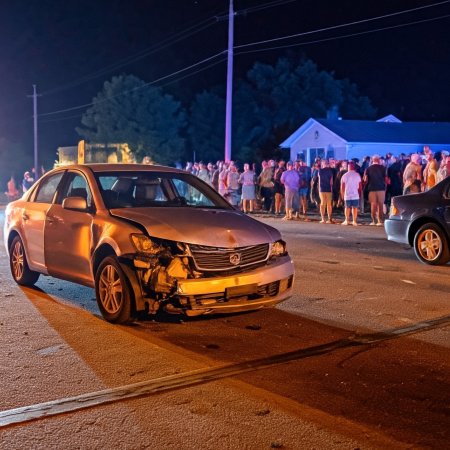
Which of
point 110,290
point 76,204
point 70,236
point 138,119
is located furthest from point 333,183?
point 138,119

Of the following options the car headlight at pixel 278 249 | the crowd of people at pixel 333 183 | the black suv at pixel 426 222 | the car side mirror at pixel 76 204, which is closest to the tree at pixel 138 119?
the crowd of people at pixel 333 183

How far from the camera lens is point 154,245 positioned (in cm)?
655

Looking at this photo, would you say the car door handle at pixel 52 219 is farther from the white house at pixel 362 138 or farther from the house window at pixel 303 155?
the house window at pixel 303 155

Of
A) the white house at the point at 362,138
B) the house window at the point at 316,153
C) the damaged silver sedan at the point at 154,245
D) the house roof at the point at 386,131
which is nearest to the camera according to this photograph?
the damaged silver sedan at the point at 154,245

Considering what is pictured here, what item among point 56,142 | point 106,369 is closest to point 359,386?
point 106,369

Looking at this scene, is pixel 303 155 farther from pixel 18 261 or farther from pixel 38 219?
pixel 38 219

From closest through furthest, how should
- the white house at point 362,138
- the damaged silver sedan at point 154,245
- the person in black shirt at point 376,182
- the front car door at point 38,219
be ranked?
the damaged silver sedan at point 154,245 → the front car door at point 38,219 → the person in black shirt at point 376,182 → the white house at point 362,138

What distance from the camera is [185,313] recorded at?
21.2ft

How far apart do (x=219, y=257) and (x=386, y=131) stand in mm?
33817

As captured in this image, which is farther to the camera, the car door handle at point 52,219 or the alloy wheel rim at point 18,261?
the alloy wheel rim at point 18,261

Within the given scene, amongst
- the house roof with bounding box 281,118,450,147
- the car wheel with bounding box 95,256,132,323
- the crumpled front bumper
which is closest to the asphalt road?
the car wheel with bounding box 95,256,132,323

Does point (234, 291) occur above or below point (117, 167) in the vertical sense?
below

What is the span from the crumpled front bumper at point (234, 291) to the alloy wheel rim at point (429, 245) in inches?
191

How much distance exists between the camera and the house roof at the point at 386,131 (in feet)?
122
